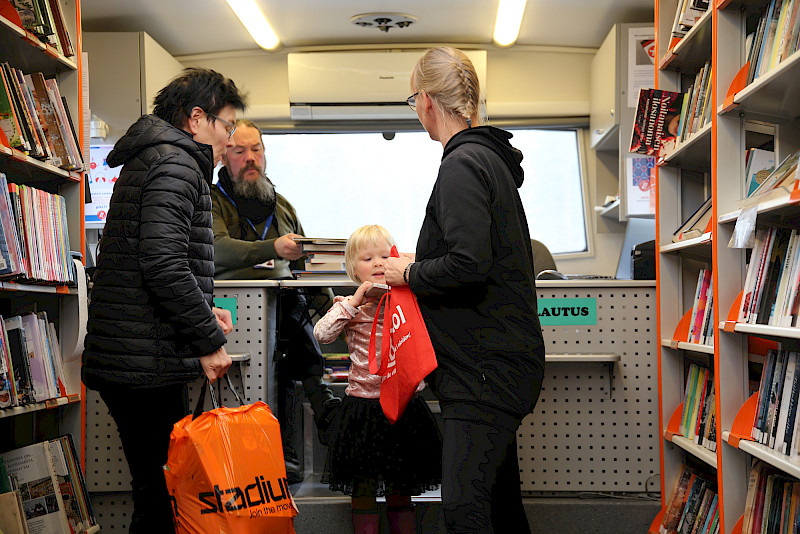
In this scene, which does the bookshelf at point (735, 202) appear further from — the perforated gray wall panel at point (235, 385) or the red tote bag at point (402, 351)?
the perforated gray wall panel at point (235, 385)

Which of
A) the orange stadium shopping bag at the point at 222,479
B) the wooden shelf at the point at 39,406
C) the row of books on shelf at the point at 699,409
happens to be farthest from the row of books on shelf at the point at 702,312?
the wooden shelf at the point at 39,406

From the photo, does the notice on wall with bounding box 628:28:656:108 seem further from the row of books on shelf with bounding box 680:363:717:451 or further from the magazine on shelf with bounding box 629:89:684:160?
the row of books on shelf with bounding box 680:363:717:451

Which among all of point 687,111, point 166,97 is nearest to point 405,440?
point 166,97

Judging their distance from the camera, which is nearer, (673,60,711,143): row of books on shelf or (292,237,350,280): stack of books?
(673,60,711,143): row of books on shelf

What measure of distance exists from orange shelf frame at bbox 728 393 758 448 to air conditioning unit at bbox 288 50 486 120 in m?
3.52

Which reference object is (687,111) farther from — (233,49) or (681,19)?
(233,49)

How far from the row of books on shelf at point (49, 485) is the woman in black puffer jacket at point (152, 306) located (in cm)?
49

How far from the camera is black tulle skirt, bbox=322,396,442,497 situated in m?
2.31

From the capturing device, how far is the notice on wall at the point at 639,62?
4586mm

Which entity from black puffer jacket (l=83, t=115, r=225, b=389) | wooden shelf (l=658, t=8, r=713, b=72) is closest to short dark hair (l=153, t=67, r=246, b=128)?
black puffer jacket (l=83, t=115, r=225, b=389)

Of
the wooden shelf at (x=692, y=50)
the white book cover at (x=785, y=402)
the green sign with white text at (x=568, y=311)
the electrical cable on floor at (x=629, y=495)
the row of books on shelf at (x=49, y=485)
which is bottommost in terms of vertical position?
the electrical cable on floor at (x=629, y=495)

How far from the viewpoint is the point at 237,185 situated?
355cm

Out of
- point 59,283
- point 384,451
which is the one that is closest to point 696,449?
point 384,451

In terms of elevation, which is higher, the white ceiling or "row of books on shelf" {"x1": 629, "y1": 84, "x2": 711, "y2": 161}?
the white ceiling
